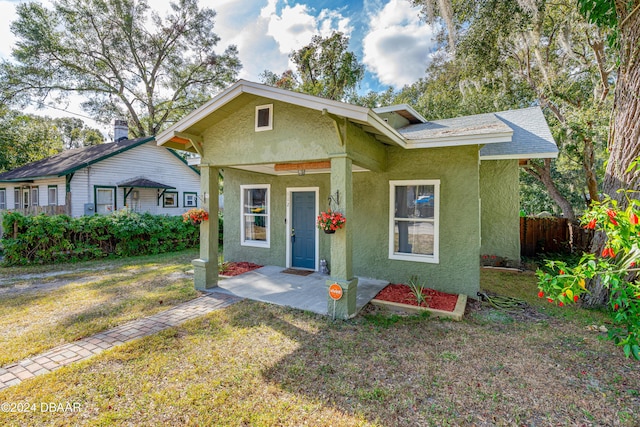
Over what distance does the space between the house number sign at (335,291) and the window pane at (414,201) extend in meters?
2.48

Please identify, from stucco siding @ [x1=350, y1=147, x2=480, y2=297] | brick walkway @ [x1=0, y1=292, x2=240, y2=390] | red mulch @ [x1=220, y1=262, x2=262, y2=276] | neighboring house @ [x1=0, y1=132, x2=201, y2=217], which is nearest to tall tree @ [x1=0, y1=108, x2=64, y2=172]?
neighboring house @ [x1=0, y1=132, x2=201, y2=217]

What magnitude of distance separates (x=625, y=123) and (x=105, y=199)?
17.2 meters

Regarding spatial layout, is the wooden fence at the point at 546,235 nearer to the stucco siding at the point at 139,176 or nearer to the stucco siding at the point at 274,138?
the stucco siding at the point at 274,138

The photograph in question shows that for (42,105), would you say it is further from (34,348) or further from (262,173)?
(34,348)

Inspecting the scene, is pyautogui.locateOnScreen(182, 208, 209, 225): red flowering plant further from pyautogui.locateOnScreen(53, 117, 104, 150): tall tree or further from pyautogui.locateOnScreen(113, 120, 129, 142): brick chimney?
pyautogui.locateOnScreen(53, 117, 104, 150): tall tree

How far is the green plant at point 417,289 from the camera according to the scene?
503 centimetres

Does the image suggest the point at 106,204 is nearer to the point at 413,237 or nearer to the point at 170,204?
the point at 170,204

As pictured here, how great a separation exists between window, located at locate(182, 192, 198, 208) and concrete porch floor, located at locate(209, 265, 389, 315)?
11.2 m

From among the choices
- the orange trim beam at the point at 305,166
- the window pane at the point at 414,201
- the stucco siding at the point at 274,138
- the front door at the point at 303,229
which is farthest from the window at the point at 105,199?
the window pane at the point at 414,201

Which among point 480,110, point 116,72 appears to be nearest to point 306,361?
point 480,110

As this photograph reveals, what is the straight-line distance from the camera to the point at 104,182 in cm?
1313

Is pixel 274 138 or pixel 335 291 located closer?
pixel 335 291

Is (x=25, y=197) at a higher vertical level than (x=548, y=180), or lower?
lower

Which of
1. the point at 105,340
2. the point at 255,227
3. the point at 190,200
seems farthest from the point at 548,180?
the point at 190,200
